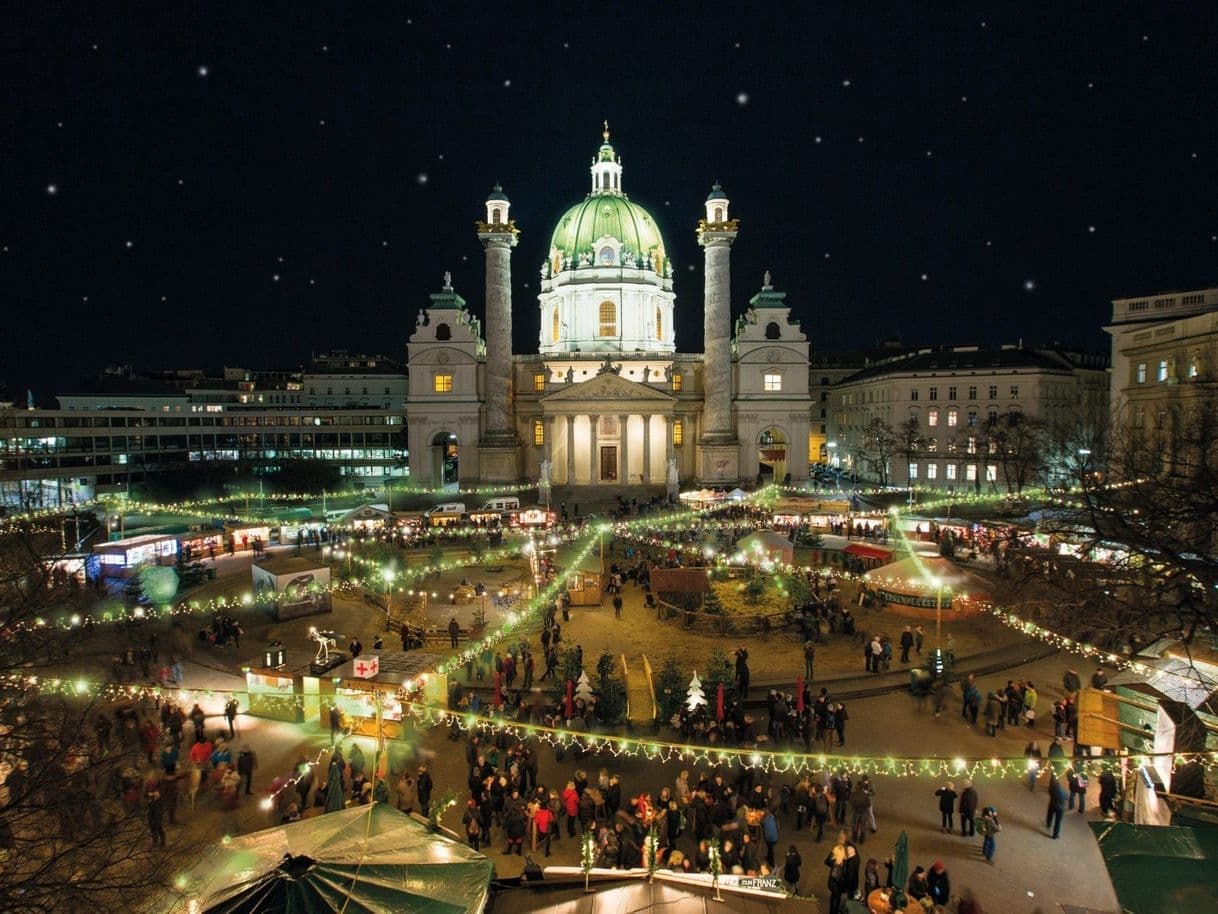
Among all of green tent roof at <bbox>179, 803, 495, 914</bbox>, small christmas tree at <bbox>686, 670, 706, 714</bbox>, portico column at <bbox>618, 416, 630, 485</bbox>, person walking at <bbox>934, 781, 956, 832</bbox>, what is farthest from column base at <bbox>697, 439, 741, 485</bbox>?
green tent roof at <bbox>179, 803, 495, 914</bbox>

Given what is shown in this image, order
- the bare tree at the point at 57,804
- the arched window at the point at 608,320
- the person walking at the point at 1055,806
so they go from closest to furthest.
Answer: the bare tree at the point at 57,804 → the person walking at the point at 1055,806 → the arched window at the point at 608,320

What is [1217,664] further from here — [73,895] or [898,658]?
[73,895]

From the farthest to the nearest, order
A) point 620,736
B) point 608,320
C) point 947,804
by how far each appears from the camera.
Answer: point 608,320 < point 620,736 < point 947,804

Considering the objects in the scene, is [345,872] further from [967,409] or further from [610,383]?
[967,409]

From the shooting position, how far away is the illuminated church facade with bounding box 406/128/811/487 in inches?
2084

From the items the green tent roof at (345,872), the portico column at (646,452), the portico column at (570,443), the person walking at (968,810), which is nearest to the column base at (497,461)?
the portico column at (570,443)

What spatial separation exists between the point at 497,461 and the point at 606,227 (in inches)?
840

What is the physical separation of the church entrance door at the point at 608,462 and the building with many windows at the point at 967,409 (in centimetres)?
1969

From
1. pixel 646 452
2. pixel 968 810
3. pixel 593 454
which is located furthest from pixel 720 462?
pixel 968 810

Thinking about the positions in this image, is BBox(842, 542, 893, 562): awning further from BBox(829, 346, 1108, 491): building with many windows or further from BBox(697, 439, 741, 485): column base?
BBox(829, 346, 1108, 491): building with many windows

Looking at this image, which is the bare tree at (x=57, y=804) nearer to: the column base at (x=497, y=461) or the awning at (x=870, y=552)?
the awning at (x=870, y=552)

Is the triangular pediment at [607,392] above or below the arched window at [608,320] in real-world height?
below

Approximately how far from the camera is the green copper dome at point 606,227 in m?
60.5

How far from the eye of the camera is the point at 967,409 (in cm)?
5650
